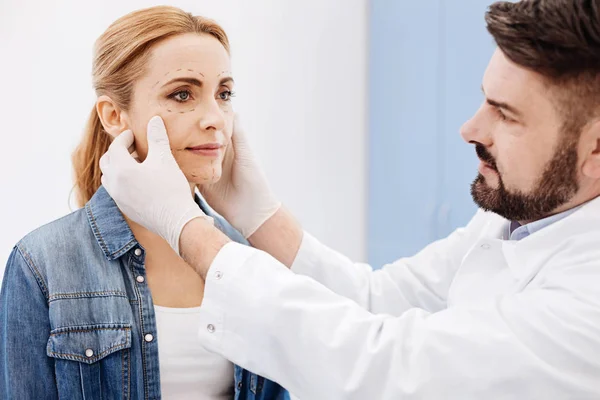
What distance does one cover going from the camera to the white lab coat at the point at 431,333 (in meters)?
1.01

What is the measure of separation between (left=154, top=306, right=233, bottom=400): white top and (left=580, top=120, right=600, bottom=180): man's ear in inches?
30.0

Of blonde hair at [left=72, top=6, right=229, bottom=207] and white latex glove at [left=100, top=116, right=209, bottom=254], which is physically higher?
blonde hair at [left=72, top=6, right=229, bottom=207]

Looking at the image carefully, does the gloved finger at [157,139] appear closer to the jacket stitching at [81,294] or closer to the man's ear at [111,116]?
the man's ear at [111,116]

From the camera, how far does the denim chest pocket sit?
47.8 inches

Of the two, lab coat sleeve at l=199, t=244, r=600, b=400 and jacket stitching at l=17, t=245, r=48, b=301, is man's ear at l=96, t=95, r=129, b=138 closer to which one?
jacket stitching at l=17, t=245, r=48, b=301

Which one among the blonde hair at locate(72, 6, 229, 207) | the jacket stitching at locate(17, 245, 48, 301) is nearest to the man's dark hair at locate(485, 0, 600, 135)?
the blonde hair at locate(72, 6, 229, 207)

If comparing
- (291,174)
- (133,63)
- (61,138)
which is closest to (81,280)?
(133,63)

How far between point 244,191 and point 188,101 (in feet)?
0.79

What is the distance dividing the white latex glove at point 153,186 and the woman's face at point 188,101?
0.15 feet

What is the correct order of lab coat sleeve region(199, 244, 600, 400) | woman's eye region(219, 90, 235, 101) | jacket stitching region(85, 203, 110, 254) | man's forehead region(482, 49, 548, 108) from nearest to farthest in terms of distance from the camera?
lab coat sleeve region(199, 244, 600, 400) → man's forehead region(482, 49, 548, 108) → jacket stitching region(85, 203, 110, 254) → woman's eye region(219, 90, 235, 101)

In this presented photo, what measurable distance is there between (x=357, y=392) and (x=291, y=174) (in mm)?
1357

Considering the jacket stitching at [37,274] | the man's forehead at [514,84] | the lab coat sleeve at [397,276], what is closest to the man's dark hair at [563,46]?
the man's forehead at [514,84]

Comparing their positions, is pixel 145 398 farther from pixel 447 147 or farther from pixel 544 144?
pixel 447 147

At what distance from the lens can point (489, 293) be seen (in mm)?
1271
